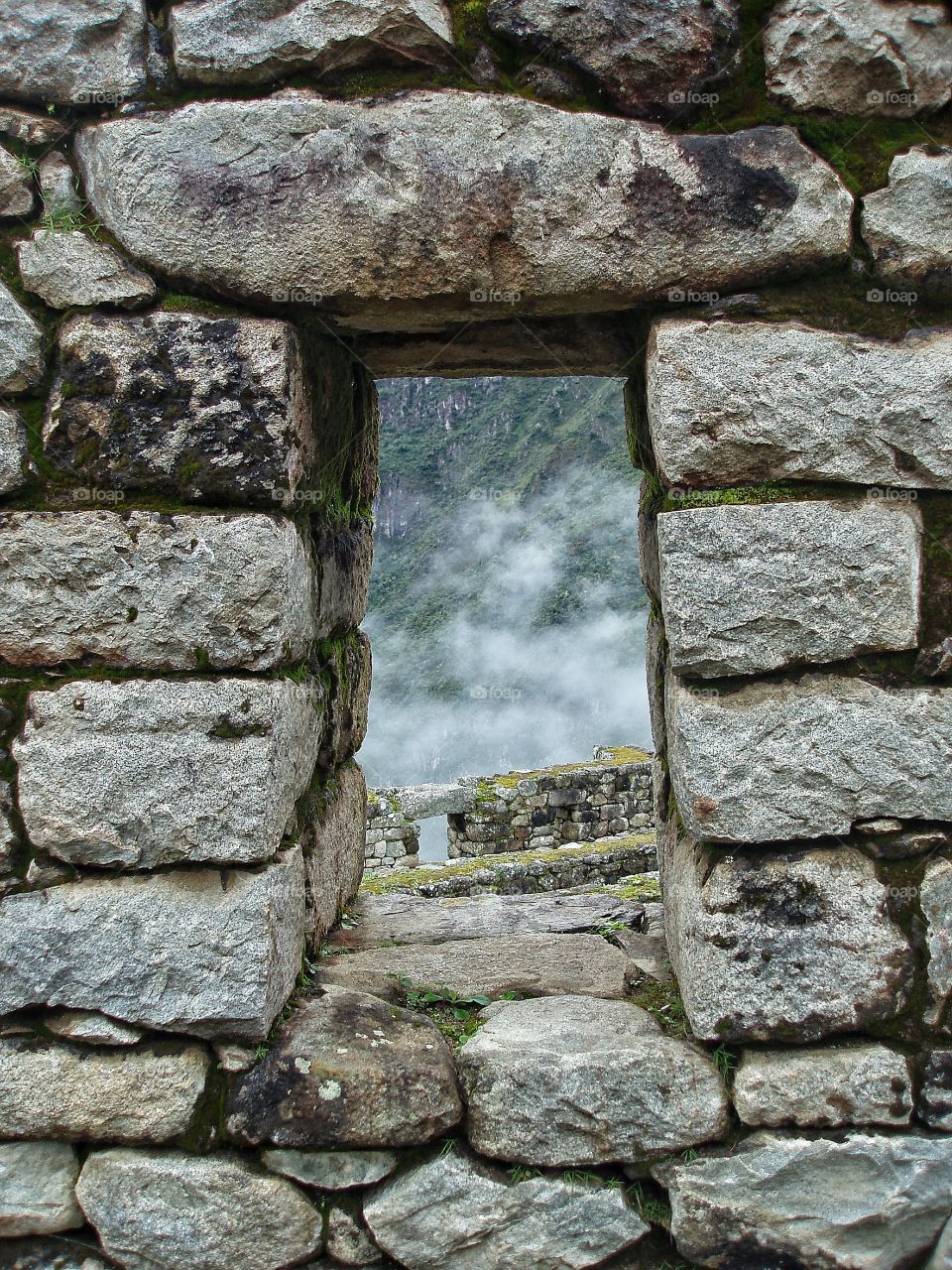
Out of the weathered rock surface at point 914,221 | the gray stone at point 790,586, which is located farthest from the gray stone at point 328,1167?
the weathered rock surface at point 914,221

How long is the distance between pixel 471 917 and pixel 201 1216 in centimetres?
141

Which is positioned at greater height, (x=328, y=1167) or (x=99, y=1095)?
(x=99, y=1095)

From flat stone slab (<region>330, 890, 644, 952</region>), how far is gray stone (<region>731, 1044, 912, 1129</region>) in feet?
3.62

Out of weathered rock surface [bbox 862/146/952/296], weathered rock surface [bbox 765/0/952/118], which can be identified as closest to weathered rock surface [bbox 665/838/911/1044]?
weathered rock surface [bbox 862/146/952/296]

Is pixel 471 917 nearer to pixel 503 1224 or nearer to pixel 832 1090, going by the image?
pixel 503 1224

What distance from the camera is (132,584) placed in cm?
216

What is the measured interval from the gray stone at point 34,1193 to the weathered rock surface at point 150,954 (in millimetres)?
333

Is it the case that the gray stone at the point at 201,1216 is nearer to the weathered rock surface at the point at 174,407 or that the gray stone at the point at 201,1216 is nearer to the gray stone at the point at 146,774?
the gray stone at the point at 146,774

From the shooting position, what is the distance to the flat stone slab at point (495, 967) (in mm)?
2557

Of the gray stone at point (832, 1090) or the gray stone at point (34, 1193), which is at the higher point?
the gray stone at point (832, 1090)

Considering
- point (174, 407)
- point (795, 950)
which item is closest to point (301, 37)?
point (174, 407)

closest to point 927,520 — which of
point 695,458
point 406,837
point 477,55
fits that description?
point 695,458

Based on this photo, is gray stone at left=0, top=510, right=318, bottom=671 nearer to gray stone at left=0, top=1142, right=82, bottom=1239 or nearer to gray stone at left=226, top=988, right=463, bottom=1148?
gray stone at left=226, top=988, right=463, bottom=1148

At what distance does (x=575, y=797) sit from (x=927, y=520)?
646cm
